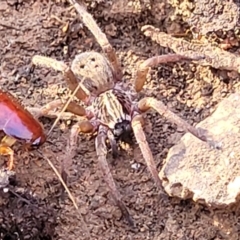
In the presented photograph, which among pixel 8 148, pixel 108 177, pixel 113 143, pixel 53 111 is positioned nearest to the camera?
pixel 108 177

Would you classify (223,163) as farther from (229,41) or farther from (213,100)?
(229,41)

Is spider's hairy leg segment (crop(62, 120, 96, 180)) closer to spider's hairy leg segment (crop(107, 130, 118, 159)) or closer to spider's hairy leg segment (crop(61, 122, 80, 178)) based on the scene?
spider's hairy leg segment (crop(61, 122, 80, 178))

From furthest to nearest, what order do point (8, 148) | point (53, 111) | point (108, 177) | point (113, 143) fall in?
point (53, 111), point (113, 143), point (8, 148), point (108, 177)

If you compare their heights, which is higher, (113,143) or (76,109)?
(76,109)

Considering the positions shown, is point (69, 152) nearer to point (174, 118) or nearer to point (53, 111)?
point (53, 111)

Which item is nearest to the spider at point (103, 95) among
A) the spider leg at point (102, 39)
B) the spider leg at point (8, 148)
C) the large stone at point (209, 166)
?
the spider leg at point (102, 39)

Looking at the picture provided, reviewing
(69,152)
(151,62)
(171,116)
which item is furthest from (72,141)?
(151,62)

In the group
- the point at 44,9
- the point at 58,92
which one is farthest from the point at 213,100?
the point at 44,9
